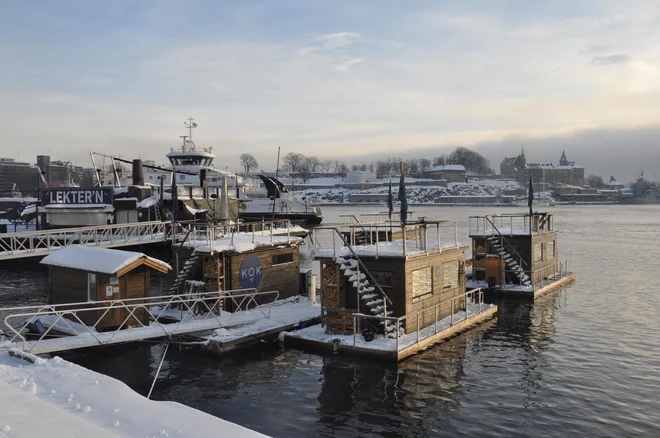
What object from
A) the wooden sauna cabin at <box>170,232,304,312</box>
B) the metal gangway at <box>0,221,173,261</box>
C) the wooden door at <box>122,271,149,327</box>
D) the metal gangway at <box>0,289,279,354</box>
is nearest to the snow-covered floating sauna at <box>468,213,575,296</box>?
the wooden sauna cabin at <box>170,232,304,312</box>

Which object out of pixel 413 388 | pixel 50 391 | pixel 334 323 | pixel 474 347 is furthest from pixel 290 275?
pixel 50 391

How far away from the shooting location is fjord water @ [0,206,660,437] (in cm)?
1563

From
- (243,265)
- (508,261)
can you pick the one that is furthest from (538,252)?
(243,265)

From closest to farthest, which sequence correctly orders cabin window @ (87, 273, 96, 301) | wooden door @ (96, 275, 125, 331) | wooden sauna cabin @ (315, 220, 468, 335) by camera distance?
wooden door @ (96, 275, 125, 331) < wooden sauna cabin @ (315, 220, 468, 335) < cabin window @ (87, 273, 96, 301)

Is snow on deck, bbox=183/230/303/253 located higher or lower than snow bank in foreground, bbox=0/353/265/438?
higher

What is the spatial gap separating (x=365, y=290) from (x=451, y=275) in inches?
236

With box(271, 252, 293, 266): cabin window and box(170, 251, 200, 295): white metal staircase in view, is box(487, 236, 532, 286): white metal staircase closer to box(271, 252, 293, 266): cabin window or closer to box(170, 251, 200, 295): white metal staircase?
box(271, 252, 293, 266): cabin window

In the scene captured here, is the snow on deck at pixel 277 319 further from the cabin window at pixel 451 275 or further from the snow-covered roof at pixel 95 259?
the cabin window at pixel 451 275

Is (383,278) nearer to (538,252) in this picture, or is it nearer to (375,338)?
(375,338)

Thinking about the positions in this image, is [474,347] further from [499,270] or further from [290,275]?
[499,270]

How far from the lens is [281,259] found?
94.5 ft

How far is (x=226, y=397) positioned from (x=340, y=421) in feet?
13.0

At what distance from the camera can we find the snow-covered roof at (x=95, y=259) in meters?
21.6

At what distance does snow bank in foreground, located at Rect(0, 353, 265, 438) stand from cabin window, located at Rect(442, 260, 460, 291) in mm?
15936
